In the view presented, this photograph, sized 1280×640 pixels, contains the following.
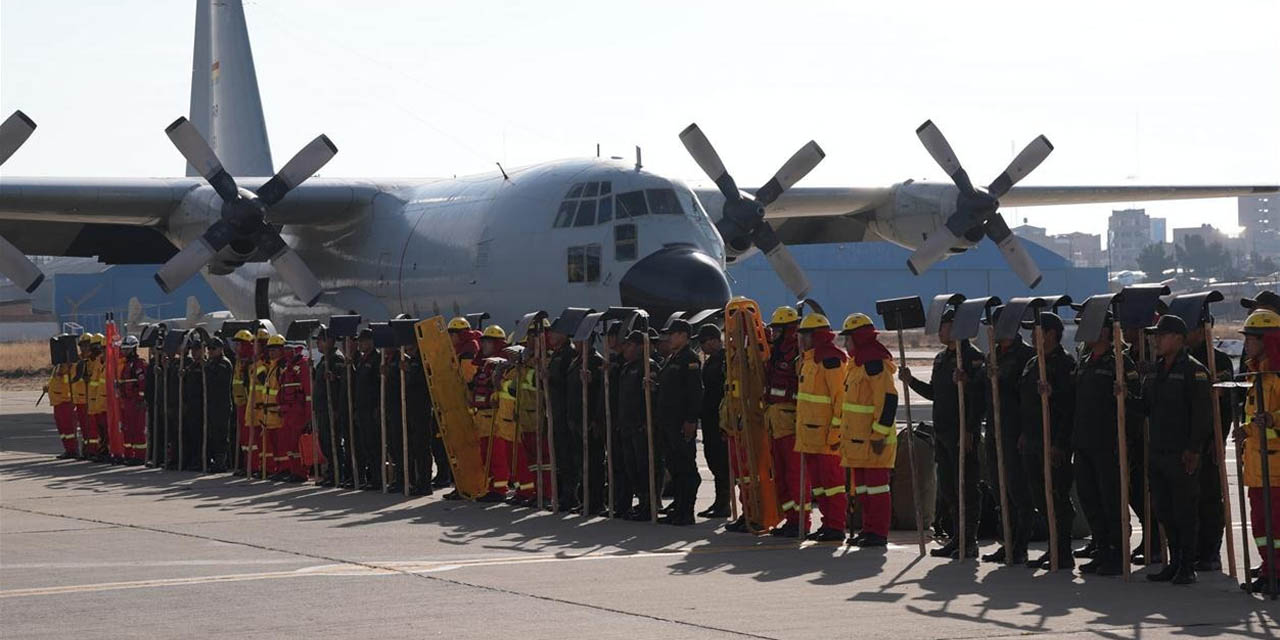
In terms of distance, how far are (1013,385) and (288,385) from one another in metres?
10.0

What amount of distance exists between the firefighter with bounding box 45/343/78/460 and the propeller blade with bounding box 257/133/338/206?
424cm

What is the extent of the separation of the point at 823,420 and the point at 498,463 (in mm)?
4559

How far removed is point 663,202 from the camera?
21.6 meters

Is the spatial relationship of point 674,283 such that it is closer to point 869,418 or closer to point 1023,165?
point 869,418

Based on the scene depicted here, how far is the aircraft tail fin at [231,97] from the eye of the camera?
→ 34625mm

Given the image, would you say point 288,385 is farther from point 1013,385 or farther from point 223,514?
point 1013,385

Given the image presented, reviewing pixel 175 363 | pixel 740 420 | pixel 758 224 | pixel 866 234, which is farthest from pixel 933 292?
pixel 740 420

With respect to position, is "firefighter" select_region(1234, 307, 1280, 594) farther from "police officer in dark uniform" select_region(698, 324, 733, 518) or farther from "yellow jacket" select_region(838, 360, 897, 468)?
"police officer in dark uniform" select_region(698, 324, 733, 518)

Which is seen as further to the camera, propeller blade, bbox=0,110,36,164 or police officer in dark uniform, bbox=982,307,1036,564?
propeller blade, bbox=0,110,36,164

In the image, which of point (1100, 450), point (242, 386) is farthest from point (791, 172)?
point (1100, 450)

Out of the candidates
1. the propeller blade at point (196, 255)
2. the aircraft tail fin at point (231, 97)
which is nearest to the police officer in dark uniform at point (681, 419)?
the propeller blade at point (196, 255)

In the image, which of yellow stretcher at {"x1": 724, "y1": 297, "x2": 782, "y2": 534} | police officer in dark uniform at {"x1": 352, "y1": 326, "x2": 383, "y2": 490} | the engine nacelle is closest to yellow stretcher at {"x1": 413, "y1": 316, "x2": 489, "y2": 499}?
police officer in dark uniform at {"x1": 352, "y1": 326, "x2": 383, "y2": 490}

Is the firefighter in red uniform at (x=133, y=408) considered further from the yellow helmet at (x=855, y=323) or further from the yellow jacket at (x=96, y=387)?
the yellow helmet at (x=855, y=323)

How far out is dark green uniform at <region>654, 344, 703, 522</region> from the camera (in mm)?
13578
